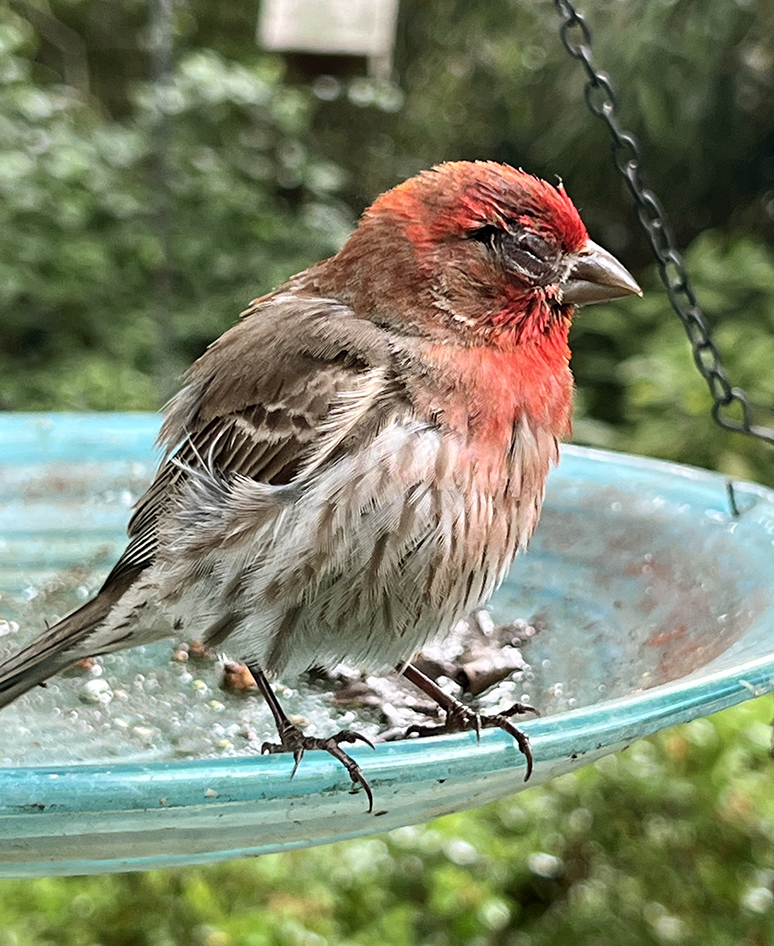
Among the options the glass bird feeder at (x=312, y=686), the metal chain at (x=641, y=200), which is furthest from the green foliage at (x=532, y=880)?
the metal chain at (x=641, y=200)

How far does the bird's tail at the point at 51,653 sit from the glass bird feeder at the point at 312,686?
0.31ft

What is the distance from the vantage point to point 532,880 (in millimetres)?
3414

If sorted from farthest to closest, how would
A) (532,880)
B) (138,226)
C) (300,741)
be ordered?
1. (138,226)
2. (532,880)
3. (300,741)

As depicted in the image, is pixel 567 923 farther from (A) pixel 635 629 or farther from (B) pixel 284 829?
(B) pixel 284 829

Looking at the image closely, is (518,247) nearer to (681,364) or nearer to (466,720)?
(466,720)

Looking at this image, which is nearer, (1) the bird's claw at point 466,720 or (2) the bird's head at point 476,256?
(1) the bird's claw at point 466,720

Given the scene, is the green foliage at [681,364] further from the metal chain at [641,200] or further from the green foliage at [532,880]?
the metal chain at [641,200]

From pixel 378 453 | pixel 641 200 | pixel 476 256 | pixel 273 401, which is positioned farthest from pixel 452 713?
pixel 641 200

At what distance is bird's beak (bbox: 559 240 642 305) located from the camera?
2.12 metres

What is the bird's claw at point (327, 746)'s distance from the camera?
1397 millimetres

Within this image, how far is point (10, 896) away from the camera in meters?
3.16

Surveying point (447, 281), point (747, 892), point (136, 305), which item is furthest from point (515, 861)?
point (136, 305)

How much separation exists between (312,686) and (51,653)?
557mm

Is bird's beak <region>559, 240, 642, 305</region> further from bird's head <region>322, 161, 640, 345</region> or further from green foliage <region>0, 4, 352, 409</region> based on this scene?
green foliage <region>0, 4, 352, 409</region>
